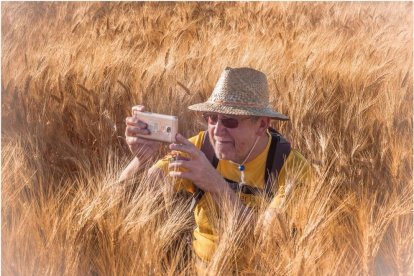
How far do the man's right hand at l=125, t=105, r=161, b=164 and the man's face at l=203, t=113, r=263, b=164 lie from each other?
0.17m

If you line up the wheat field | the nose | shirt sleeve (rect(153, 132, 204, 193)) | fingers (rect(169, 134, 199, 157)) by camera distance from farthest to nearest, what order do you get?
shirt sleeve (rect(153, 132, 204, 193))
the nose
fingers (rect(169, 134, 199, 157))
the wheat field

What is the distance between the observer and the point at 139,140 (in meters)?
1.63

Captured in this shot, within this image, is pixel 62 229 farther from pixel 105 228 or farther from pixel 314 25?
pixel 314 25

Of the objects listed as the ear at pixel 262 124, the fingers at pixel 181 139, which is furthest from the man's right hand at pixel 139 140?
the ear at pixel 262 124

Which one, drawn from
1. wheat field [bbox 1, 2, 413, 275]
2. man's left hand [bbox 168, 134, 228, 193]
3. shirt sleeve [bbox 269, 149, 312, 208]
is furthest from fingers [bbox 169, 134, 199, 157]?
shirt sleeve [bbox 269, 149, 312, 208]

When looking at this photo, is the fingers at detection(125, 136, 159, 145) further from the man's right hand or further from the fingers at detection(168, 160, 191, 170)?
the fingers at detection(168, 160, 191, 170)

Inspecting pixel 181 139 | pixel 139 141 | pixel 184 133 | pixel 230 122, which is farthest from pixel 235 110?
pixel 184 133

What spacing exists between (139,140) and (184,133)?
63 centimetres

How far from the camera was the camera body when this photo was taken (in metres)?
1.54

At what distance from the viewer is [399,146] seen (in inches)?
75.0

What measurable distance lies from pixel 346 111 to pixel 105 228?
1420 mm

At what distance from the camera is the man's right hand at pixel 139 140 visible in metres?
1.62

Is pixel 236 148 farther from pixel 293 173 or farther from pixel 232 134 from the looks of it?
pixel 293 173

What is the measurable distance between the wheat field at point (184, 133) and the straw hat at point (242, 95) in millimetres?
242
